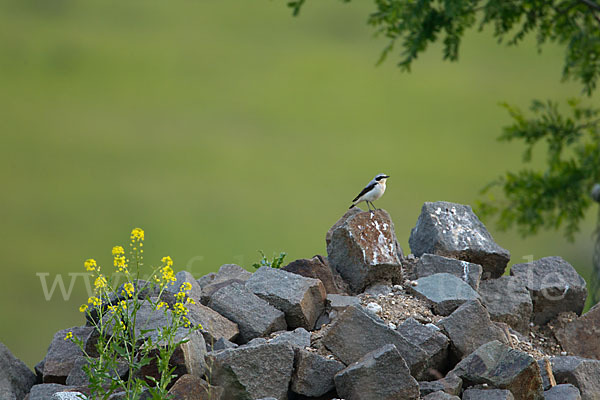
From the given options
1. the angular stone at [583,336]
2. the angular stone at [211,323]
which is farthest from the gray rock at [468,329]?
the angular stone at [211,323]

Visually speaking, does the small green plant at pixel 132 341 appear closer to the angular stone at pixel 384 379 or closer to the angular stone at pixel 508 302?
the angular stone at pixel 384 379

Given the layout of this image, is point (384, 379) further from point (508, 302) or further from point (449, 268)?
point (508, 302)

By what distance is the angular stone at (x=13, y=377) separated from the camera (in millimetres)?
6652

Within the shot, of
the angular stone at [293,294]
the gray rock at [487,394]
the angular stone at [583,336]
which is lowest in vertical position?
the angular stone at [293,294]

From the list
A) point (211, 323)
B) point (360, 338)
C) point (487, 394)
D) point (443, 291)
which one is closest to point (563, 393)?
point (487, 394)

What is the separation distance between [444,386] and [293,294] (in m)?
1.71

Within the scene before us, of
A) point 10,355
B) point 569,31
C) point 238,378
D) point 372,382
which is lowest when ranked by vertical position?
point 10,355

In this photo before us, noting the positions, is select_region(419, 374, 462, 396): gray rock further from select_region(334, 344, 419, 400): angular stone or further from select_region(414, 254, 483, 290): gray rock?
select_region(414, 254, 483, 290): gray rock

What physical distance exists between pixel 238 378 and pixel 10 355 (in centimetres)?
277

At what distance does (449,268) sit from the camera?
24.4 ft

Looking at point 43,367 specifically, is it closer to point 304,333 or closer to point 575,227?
point 304,333

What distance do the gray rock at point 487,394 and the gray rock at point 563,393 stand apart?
0.58 metres

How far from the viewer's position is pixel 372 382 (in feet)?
18.1

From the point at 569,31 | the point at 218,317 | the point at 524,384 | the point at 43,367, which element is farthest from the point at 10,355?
Answer: the point at 569,31
